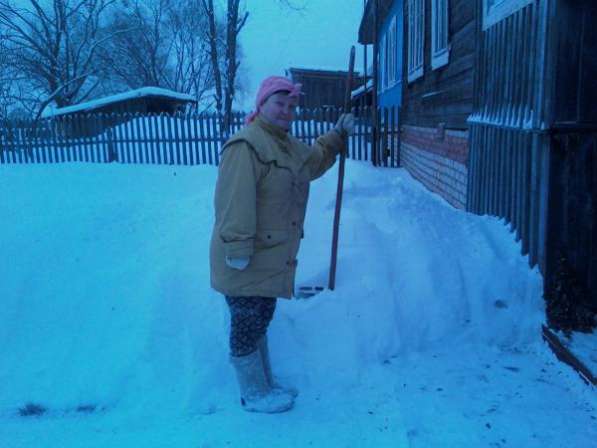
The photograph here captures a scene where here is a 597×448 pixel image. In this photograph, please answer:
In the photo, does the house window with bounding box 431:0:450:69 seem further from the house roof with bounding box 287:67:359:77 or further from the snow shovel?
the house roof with bounding box 287:67:359:77

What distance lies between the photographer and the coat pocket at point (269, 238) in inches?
105

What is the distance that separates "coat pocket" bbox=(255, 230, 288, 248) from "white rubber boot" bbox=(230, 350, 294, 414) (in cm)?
57

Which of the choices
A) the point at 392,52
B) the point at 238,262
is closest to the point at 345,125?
the point at 238,262

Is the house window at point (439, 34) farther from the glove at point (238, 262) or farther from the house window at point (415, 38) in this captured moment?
the glove at point (238, 262)

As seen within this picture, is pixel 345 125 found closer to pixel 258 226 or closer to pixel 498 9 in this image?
pixel 258 226

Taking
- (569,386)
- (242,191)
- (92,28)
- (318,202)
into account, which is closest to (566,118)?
(569,386)

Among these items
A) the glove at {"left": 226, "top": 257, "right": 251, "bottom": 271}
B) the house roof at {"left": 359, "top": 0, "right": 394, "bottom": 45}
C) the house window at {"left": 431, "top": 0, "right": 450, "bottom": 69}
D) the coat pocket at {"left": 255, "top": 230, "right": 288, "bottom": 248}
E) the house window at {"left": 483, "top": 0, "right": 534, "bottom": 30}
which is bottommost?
the glove at {"left": 226, "top": 257, "right": 251, "bottom": 271}

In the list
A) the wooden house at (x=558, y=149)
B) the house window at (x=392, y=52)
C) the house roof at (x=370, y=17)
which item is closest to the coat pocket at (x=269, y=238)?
the wooden house at (x=558, y=149)

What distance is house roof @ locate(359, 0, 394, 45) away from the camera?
42.7ft

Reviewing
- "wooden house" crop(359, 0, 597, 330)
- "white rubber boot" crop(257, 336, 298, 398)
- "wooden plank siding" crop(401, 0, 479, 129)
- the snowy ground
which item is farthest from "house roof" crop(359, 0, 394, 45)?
"white rubber boot" crop(257, 336, 298, 398)

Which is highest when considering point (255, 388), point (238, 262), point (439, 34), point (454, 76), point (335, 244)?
point (439, 34)

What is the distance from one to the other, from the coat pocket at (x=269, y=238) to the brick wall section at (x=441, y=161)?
10.5 ft

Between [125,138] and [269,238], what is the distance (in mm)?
13077

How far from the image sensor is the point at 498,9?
420 cm
